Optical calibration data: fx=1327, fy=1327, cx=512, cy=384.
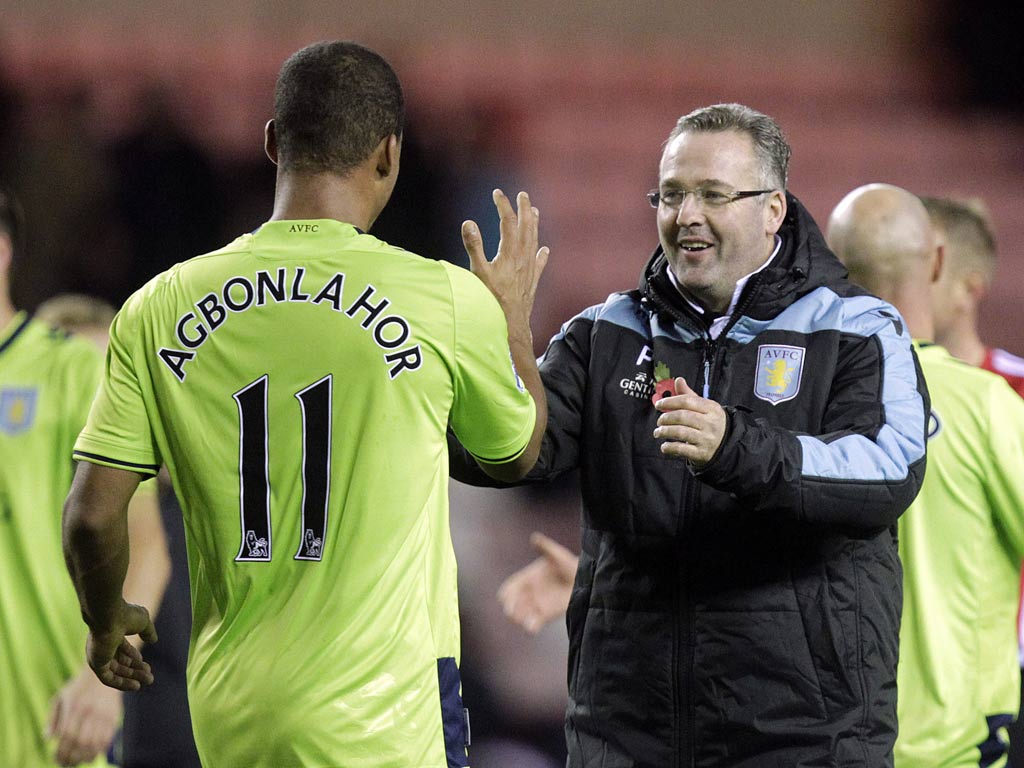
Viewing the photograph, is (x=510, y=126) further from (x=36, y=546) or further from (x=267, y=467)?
(x=267, y=467)

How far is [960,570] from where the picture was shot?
2.96m

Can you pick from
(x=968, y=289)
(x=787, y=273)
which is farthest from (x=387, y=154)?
(x=968, y=289)

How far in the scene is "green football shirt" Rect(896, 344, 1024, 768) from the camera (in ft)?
9.53

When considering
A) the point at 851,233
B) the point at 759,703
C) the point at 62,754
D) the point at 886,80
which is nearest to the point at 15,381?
the point at 62,754

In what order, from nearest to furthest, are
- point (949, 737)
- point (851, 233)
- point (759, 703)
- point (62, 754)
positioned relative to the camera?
point (759, 703), point (949, 737), point (851, 233), point (62, 754)

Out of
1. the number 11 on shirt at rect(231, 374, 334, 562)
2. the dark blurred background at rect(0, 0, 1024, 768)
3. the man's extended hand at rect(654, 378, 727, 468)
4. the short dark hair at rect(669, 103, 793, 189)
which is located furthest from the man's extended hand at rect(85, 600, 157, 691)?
the dark blurred background at rect(0, 0, 1024, 768)

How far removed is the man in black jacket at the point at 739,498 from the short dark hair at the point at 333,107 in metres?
0.58

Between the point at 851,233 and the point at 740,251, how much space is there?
1.01 metres

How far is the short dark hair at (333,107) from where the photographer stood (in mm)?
1782

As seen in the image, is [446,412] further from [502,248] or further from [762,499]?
[762,499]

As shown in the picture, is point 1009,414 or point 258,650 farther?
point 1009,414

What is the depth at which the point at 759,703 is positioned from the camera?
2.10 m

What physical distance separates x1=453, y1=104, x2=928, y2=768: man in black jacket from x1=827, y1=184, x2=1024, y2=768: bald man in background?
74 cm

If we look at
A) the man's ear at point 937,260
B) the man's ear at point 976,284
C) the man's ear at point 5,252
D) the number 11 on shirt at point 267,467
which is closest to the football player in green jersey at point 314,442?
the number 11 on shirt at point 267,467
